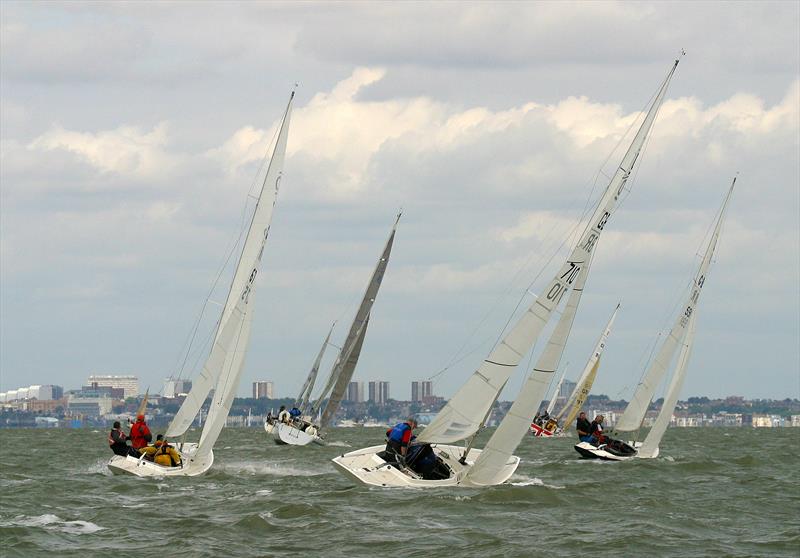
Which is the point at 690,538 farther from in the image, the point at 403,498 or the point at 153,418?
the point at 153,418

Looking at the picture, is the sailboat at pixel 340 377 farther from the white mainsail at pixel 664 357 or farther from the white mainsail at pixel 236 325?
the white mainsail at pixel 236 325

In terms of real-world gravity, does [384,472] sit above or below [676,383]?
below

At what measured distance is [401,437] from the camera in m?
28.9

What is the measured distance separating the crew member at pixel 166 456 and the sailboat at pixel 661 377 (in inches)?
617

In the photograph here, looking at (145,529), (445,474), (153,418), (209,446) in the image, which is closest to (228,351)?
(209,446)

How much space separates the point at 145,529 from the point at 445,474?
8.22 metres

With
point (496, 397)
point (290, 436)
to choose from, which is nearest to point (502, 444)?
point (496, 397)

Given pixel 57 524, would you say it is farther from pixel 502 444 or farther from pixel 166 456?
pixel 502 444

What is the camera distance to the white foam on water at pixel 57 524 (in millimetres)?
23136

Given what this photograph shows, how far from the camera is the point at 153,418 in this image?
7751 inches

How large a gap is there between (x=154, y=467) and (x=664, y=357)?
68.1 ft

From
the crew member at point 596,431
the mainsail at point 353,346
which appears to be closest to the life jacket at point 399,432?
the crew member at point 596,431

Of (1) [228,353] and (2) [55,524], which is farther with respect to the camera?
(1) [228,353]

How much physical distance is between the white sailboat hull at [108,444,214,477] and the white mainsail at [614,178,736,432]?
18.9m
